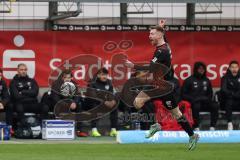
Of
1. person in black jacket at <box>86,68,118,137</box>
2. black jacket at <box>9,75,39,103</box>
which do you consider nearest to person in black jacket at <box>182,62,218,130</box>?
person in black jacket at <box>86,68,118,137</box>

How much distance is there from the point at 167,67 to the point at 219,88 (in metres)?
8.14

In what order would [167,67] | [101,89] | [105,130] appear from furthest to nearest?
[105,130] → [101,89] → [167,67]

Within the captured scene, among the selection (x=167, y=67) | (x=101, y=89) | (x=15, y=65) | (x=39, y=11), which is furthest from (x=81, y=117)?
(x=167, y=67)

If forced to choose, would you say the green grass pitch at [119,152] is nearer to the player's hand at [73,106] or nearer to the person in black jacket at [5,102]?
the player's hand at [73,106]

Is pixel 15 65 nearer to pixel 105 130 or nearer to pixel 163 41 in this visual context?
pixel 105 130

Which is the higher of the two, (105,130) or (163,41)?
(163,41)

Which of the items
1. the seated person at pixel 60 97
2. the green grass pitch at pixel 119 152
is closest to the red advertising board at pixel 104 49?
the seated person at pixel 60 97

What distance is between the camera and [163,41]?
16.1 meters

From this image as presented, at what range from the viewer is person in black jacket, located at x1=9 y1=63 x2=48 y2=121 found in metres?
21.7

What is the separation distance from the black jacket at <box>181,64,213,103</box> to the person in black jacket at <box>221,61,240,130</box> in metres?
0.45

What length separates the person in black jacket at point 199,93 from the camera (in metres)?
22.3

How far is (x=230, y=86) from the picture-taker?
22719 mm

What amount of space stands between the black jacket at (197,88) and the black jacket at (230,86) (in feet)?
1.40

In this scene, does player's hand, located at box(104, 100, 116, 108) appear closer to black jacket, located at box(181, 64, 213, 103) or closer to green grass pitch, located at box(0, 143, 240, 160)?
black jacket, located at box(181, 64, 213, 103)
